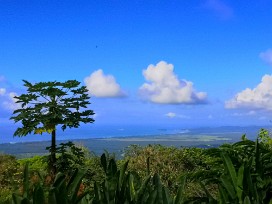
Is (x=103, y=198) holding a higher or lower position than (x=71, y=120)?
lower

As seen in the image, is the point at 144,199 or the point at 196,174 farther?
the point at 196,174

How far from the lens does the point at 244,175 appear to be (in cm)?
230

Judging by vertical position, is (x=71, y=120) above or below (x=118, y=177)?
above

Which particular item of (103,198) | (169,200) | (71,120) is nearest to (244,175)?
(169,200)

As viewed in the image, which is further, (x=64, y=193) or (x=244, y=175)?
(x=244, y=175)

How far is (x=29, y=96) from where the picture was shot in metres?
11.1

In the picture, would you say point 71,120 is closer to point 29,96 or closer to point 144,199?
point 29,96

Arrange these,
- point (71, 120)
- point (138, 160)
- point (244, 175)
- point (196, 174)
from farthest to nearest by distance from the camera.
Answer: point (138, 160), point (71, 120), point (196, 174), point (244, 175)

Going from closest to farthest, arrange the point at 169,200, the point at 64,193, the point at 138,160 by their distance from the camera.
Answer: the point at 64,193
the point at 169,200
the point at 138,160

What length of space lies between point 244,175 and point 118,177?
2.20 feet

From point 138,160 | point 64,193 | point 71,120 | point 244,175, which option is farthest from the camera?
point 138,160

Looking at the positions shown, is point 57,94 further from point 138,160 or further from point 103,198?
point 103,198

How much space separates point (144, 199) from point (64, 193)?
375 mm

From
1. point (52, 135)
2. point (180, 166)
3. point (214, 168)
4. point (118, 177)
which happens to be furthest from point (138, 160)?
point (118, 177)
